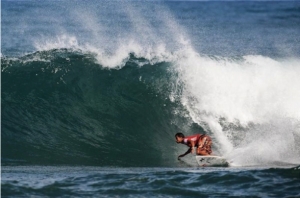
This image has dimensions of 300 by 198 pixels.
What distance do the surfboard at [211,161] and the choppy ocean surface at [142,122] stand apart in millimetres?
220

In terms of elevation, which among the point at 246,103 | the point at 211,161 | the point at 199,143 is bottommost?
the point at 211,161

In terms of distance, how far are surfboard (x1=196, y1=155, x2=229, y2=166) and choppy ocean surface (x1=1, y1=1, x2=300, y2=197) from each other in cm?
22

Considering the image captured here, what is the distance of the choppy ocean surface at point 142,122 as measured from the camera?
10.1 m

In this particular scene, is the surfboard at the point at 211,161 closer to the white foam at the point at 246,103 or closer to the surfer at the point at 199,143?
the surfer at the point at 199,143

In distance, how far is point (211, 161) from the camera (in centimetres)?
1211

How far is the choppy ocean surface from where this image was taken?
397 inches

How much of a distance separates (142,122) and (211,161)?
10.3 feet

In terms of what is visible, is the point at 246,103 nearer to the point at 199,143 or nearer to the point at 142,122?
the point at 142,122

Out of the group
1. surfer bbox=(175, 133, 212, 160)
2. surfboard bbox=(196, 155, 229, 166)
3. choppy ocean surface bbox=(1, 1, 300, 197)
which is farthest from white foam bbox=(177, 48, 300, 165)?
surfer bbox=(175, 133, 212, 160)

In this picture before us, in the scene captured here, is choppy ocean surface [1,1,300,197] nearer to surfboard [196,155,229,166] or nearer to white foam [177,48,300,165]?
white foam [177,48,300,165]

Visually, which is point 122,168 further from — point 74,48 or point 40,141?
point 74,48

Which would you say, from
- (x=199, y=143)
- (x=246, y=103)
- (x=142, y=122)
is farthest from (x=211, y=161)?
(x=246, y=103)

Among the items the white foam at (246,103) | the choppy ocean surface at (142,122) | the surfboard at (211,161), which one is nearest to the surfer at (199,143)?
the surfboard at (211,161)

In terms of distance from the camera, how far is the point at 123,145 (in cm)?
1367
